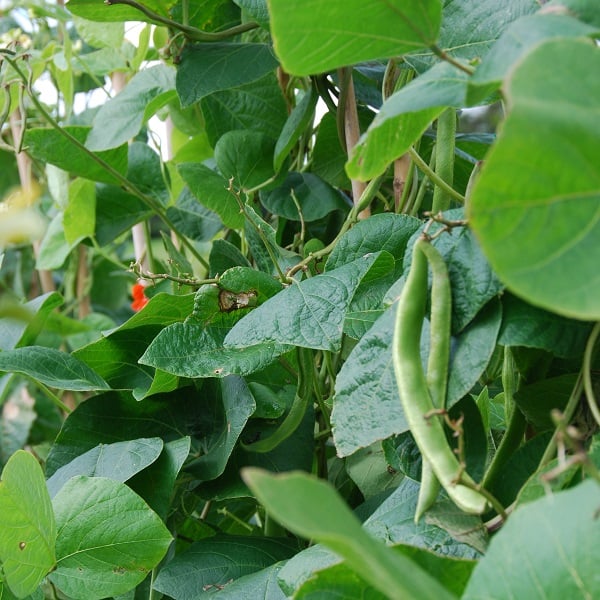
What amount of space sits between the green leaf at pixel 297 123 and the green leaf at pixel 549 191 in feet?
1.48

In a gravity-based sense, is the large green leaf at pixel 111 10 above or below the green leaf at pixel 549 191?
below

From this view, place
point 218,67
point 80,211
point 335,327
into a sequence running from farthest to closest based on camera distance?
point 80,211 → point 218,67 → point 335,327

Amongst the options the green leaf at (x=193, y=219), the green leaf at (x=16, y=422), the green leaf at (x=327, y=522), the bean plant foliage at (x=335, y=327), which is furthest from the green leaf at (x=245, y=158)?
the green leaf at (x=16, y=422)

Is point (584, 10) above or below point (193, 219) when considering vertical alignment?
above

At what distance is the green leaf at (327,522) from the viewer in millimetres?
216

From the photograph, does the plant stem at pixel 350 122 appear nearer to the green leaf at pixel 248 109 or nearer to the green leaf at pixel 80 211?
the green leaf at pixel 248 109

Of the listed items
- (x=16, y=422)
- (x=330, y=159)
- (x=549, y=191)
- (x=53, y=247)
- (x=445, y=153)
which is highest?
(x=549, y=191)

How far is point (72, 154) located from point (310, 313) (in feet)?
1.45

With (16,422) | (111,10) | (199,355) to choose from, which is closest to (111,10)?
(111,10)

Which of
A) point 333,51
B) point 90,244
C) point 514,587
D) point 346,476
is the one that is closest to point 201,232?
point 90,244

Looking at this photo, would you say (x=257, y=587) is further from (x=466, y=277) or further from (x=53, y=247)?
(x=53, y=247)

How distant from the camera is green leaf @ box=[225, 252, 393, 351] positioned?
45 centimetres

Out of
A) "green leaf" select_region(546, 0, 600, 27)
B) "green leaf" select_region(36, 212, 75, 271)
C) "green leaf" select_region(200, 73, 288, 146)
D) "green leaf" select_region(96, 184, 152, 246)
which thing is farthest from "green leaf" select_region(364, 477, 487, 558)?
"green leaf" select_region(36, 212, 75, 271)

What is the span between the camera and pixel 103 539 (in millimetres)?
521
